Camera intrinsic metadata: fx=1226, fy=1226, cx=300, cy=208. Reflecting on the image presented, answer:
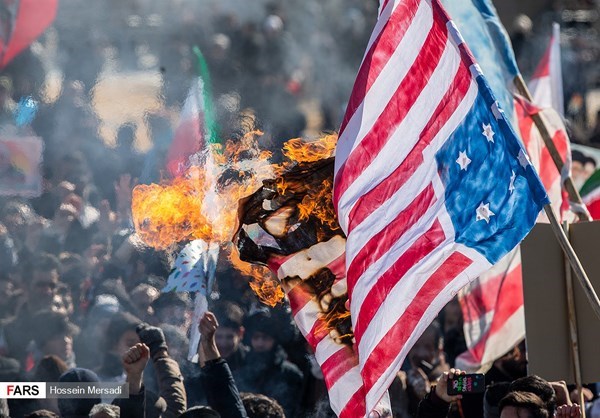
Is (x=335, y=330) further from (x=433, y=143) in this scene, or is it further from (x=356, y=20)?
(x=356, y=20)

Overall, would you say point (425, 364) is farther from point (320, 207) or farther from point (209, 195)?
point (320, 207)

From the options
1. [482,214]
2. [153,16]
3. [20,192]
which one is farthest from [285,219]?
[153,16]

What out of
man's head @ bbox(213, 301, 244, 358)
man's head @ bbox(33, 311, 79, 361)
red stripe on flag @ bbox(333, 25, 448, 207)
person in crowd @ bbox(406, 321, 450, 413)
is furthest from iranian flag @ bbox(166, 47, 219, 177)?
red stripe on flag @ bbox(333, 25, 448, 207)

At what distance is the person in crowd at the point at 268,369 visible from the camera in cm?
759

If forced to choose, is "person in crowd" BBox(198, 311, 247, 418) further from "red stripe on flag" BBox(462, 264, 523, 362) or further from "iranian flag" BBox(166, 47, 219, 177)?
"red stripe on flag" BBox(462, 264, 523, 362)

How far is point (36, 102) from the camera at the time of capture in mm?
9852

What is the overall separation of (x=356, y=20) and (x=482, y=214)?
32.3ft

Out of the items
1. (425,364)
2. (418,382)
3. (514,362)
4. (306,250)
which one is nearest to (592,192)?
(514,362)

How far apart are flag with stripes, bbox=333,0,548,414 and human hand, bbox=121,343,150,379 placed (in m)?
1.50

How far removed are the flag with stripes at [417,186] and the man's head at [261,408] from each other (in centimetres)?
119

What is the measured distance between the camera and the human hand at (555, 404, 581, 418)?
5.67 metres

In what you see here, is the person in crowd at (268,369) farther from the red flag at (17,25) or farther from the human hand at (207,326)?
the red flag at (17,25)

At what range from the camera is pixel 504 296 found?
837 cm

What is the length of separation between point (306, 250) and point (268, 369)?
2.20 m
